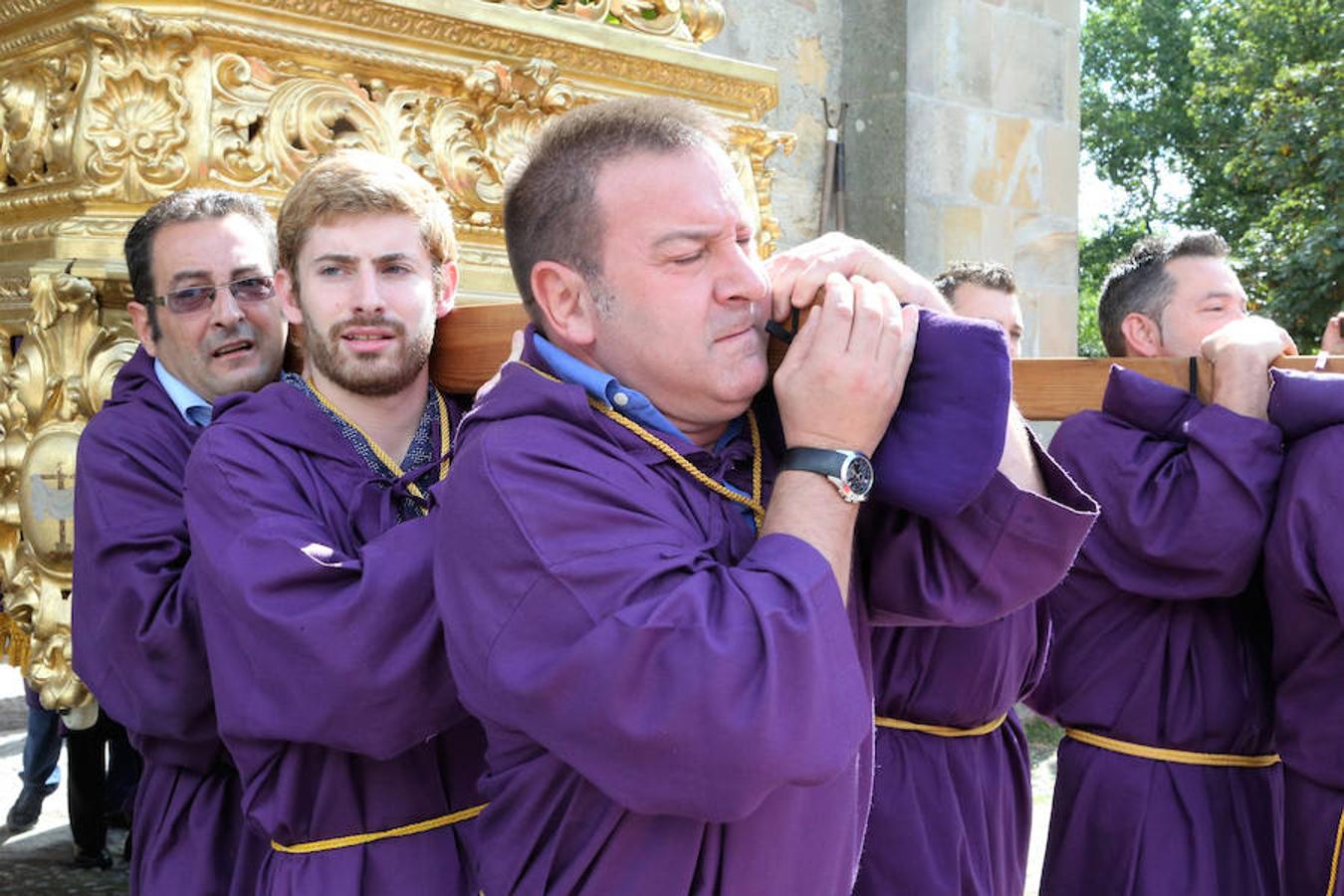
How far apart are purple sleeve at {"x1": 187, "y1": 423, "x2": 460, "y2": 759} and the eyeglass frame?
1.89 ft

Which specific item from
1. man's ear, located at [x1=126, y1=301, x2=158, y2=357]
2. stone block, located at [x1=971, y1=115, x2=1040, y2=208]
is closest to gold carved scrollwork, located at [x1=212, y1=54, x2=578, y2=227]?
man's ear, located at [x1=126, y1=301, x2=158, y2=357]

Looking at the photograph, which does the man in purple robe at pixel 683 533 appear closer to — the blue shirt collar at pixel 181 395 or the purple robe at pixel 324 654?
the purple robe at pixel 324 654

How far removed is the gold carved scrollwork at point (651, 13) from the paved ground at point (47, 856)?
10.2 ft

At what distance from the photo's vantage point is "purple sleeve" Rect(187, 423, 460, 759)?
186 centimetres

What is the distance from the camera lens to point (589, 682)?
138 centimetres

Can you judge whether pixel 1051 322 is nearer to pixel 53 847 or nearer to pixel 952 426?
pixel 53 847

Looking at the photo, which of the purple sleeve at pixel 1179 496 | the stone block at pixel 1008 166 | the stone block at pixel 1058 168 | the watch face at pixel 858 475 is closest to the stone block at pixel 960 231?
the stone block at pixel 1008 166

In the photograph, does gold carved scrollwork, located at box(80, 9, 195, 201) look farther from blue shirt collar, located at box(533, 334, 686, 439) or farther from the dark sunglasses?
blue shirt collar, located at box(533, 334, 686, 439)

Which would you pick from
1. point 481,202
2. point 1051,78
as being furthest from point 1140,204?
point 481,202

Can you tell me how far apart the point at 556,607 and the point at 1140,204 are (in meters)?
26.8

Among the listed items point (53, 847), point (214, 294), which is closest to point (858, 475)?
point (214, 294)

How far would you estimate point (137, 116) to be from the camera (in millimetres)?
2385

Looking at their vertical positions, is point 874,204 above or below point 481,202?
above

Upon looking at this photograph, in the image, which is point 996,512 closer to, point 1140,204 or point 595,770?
point 595,770
